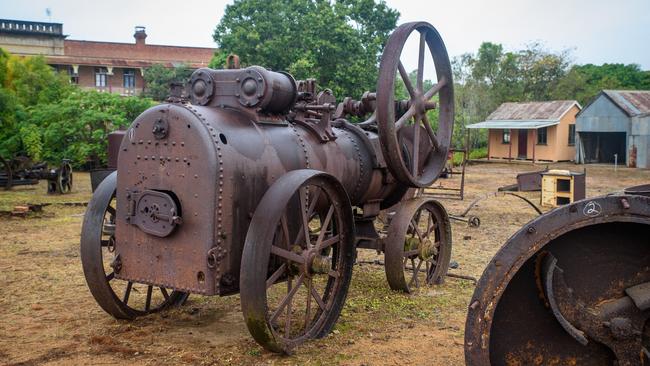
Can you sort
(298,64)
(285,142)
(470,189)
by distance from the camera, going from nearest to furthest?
(285,142) < (470,189) < (298,64)

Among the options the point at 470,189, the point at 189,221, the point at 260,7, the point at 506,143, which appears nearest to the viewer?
the point at 189,221

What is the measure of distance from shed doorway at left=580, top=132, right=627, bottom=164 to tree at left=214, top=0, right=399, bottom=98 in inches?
573

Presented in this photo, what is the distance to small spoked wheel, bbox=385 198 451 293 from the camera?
6.60 metres

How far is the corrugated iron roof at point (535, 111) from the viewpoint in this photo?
1299 inches

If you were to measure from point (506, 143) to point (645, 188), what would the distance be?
109ft

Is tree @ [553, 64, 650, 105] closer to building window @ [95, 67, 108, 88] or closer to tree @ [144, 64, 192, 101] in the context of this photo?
tree @ [144, 64, 192, 101]

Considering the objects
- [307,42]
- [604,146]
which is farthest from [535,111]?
[307,42]

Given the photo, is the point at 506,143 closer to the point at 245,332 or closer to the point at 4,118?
the point at 4,118

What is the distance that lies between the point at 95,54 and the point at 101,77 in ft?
5.77

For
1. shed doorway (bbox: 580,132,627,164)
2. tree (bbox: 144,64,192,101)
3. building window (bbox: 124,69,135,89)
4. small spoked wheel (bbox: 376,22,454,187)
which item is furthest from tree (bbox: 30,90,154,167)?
shed doorway (bbox: 580,132,627,164)

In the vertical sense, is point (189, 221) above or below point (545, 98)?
below

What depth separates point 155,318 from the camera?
5691 mm

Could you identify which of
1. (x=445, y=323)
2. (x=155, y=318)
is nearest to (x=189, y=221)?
(x=155, y=318)

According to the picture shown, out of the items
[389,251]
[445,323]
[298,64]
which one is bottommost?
[445,323]
